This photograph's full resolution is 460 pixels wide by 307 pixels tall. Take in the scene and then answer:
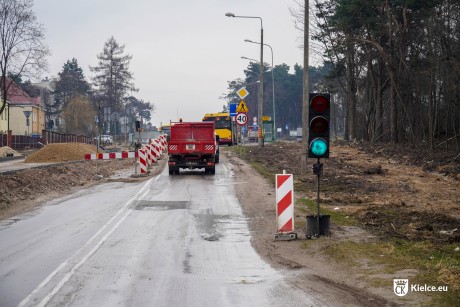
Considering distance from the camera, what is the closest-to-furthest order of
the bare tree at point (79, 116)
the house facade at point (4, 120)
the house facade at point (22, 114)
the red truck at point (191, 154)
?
1. the red truck at point (191, 154)
2. the house facade at point (4, 120)
3. the bare tree at point (79, 116)
4. the house facade at point (22, 114)

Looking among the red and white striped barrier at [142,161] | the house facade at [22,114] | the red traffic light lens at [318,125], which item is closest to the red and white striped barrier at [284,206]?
the red traffic light lens at [318,125]

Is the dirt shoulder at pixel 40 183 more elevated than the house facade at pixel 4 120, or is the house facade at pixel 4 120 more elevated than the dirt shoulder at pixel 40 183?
the house facade at pixel 4 120

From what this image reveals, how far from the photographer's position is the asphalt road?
816 centimetres

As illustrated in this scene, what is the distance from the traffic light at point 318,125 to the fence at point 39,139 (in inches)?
1732

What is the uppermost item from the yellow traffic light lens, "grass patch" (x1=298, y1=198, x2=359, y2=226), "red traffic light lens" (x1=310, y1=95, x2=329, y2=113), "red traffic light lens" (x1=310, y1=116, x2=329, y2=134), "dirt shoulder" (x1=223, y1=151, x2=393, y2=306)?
"red traffic light lens" (x1=310, y1=95, x2=329, y2=113)

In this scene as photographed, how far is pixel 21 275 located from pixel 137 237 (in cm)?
379

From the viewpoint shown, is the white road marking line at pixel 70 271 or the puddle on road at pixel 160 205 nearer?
the white road marking line at pixel 70 271

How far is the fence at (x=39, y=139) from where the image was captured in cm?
5440

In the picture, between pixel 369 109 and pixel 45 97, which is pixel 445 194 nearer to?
pixel 369 109

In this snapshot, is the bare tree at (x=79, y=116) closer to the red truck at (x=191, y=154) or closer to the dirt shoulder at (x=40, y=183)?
the dirt shoulder at (x=40, y=183)

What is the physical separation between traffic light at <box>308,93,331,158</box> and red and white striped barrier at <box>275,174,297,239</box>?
78 centimetres

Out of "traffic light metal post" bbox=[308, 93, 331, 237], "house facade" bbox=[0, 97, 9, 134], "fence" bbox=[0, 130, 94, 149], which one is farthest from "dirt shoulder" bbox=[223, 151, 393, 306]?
"house facade" bbox=[0, 97, 9, 134]

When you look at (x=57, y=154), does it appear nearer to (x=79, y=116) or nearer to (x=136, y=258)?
(x=136, y=258)

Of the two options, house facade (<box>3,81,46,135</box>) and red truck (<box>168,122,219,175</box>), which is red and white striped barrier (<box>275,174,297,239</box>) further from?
house facade (<box>3,81,46,135</box>)
